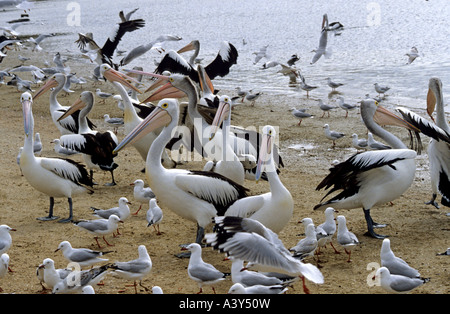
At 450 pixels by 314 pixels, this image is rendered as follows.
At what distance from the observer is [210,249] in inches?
221

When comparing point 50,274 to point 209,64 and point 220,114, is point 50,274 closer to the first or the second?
point 220,114

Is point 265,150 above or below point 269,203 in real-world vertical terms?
above

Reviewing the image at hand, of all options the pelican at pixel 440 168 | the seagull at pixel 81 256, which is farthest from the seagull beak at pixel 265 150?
the pelican at pixel 440 168

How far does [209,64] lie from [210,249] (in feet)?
22.1

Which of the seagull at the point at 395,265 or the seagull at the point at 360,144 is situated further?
the seagull at the point at 360,144

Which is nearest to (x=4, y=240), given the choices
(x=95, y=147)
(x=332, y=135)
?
(x=95, y=147)

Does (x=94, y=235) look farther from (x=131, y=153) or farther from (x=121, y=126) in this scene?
(x=121, y=126)

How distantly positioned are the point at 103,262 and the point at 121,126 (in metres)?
5.97

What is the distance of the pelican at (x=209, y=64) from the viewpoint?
1102 cm

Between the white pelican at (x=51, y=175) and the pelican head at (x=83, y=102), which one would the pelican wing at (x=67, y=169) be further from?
the pelican head at (x=83, y=102)

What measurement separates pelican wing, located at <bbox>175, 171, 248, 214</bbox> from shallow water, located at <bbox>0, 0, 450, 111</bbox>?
7241 millimetres

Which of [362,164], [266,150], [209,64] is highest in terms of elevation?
[209,64]

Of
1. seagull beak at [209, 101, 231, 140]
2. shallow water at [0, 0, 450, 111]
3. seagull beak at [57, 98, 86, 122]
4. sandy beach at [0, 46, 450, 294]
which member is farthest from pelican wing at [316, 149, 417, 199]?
shallow water at [0, 0, 450, 111]

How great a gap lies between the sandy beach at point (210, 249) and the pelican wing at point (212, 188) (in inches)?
18.1
